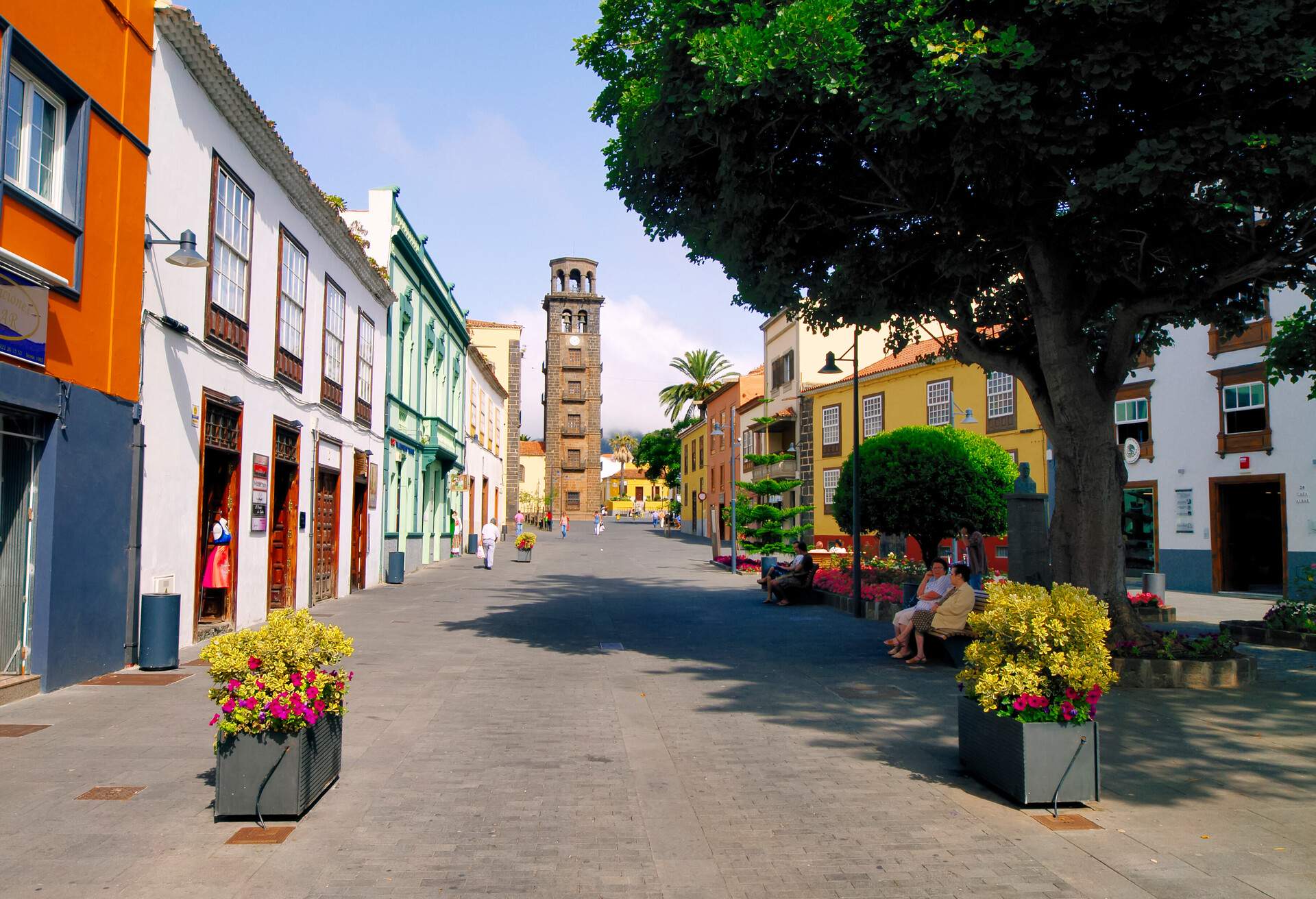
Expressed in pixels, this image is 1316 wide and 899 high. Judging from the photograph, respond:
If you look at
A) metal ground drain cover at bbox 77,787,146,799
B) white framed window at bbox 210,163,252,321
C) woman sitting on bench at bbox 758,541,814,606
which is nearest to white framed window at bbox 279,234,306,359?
white framed window at bbox 210,163,252,321

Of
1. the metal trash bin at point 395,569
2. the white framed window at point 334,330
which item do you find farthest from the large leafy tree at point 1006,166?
the metal trash bin at point 395,569

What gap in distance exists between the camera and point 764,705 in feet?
28.8

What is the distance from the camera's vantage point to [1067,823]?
534 cm

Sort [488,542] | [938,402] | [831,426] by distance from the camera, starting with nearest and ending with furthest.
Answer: [488,542] → [938,402] → [831,426]

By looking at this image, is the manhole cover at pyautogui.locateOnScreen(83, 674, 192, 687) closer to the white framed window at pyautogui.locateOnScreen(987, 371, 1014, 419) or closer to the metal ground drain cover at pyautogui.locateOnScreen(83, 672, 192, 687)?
the metal ground drain cover at pyautogui.locateOnScreen(83, 672, 192, 687)

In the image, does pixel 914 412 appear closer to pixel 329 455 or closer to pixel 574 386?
pixel 329 455

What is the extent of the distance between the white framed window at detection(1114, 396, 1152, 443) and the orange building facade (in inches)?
991

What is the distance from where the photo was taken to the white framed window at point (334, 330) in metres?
18.3

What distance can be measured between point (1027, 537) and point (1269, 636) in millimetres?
3853

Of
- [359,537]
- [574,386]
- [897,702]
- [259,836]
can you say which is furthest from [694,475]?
[259,836]

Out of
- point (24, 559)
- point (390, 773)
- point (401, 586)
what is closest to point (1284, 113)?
point (390, 773)

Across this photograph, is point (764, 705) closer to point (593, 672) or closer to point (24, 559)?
point (593, 672)

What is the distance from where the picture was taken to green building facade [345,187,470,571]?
23.7 metres

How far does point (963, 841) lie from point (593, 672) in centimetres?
613
